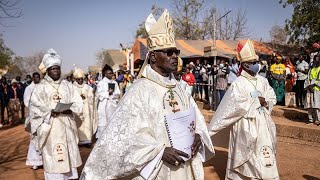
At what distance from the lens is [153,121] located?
3.07 m

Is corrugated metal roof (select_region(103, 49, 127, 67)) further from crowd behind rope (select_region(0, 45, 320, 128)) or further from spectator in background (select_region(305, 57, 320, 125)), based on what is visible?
spectator in background (select_region(305, 57, 320, 125))

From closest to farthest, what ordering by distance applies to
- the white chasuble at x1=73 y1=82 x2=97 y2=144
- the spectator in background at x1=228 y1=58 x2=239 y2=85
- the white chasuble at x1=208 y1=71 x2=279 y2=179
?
the white chasuble at x1=208 y1=71 x2=279 y2=179, the white chasuble at x1=73 y1=82 x2=97 y2=144, the spectator in background at x1=228 y1=58 x2=239 y2=85

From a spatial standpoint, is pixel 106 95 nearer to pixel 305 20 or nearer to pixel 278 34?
pixel 305 20

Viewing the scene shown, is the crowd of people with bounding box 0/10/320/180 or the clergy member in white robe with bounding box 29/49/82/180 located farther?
the clergy member in white robe with bounding box 29/49/82/180

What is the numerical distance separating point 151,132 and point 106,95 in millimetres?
7988

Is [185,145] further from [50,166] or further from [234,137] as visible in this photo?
[50,166]

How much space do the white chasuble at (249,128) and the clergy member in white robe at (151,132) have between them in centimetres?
211

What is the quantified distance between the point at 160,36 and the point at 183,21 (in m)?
38.1

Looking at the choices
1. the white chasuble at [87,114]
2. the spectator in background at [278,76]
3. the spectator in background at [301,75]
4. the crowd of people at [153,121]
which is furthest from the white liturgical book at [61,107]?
the spectator in background at [278,76]

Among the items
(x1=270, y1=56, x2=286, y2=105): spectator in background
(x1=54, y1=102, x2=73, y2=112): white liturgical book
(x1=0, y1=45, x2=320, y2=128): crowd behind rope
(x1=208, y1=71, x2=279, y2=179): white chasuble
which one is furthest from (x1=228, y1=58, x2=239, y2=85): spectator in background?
(x1=54, y1=102, x2=73, y2=112): white liturgical book

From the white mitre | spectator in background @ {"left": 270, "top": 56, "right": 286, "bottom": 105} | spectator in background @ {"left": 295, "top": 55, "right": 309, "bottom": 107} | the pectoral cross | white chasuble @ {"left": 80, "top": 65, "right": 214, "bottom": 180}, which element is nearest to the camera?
white chasuble @ {"left": 80, "top": 65, "right": 214, "bottom": 180}

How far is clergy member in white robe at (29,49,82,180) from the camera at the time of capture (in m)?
5.73

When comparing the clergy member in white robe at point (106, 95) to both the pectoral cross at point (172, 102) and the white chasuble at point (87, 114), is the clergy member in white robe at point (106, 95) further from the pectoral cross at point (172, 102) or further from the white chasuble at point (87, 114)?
the pectoral cross at point (172, 102)

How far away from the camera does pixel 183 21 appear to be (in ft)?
133
